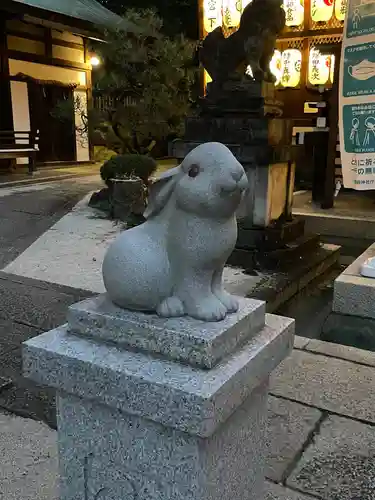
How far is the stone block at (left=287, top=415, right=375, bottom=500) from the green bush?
7047 millimetres

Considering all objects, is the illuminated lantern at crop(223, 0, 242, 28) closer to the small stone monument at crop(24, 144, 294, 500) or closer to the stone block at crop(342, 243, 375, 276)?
the stone block at crop(342, 243, 375, 276)

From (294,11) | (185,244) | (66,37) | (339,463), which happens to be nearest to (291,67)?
(294,11)

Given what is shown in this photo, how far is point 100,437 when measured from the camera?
163cm

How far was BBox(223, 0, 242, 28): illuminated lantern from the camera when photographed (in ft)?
32.1

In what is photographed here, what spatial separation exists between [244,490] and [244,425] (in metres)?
0.28

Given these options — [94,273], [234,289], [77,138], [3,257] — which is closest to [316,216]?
[234,289]

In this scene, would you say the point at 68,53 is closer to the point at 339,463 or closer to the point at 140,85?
the point at 140,85

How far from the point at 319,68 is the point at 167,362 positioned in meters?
10.8

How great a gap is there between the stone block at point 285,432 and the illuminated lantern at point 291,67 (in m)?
9.96

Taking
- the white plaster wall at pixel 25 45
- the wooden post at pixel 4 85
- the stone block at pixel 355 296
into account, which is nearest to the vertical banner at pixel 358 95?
the stone block at pixel 355 296

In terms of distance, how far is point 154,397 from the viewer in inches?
56.0

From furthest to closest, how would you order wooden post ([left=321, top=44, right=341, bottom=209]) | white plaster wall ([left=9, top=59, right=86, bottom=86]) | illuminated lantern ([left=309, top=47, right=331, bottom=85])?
white plaster wall ([left=9, top=59, right=86, bottom=86]) < illuminated lantern ([left=309, top=47, right=331, bottom=85]) < wooden post ([left=321, top=44, right=341, bottom=209])

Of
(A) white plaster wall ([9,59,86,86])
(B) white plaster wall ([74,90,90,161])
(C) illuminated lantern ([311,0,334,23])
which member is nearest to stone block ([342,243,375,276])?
(C) illuminated lantern ([311,0,334,23])

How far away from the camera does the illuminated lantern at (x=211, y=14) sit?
10180mm
